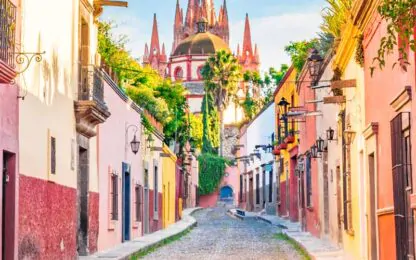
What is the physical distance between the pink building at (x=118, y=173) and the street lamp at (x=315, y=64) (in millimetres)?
4824

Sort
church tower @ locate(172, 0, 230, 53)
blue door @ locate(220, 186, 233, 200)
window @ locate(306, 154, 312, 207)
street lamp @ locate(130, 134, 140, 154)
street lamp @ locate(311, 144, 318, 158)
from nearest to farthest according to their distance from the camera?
1. street lamp @ locate(311, 144, 318, 158)
2. street lamp @ locate(130, 134, 140, 154)
3. window @ locate(306, 154, 312, 207)
4. blue door @ locate(220, 186, 233, 200)
5. church tower @ locate(172, 0, 230, 53)

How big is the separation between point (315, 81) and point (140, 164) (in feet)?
22.3

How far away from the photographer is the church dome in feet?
366

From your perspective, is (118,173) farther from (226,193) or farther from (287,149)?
(226,193)

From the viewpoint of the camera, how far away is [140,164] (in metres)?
29.6

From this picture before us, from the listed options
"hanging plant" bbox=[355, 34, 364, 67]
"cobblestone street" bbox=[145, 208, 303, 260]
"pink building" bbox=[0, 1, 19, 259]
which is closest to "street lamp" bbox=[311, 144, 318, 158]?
"cobblestone street" bbox=[145, 208, 303, 260]

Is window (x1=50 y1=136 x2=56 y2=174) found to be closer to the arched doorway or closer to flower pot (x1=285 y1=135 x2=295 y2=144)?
flower pot (x1=285 y1=135 x2=295 y2=144)

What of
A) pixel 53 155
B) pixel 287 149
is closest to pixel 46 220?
pixel 53 155

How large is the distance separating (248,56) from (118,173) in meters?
104

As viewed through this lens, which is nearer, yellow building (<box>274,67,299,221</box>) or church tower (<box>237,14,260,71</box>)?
yellow building (<box>274,67,299,221</box>)

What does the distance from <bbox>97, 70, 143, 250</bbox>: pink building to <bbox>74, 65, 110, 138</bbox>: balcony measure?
189 cm

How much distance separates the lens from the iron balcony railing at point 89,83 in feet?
60.6

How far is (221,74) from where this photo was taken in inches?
3686

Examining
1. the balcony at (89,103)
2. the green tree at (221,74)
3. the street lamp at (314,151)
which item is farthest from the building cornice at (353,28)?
the green tree at (221,74)
